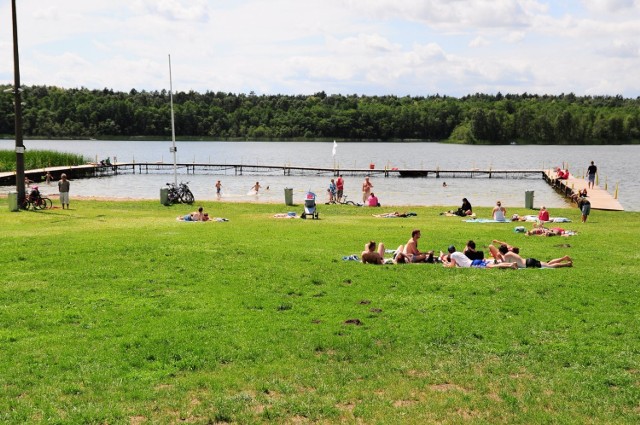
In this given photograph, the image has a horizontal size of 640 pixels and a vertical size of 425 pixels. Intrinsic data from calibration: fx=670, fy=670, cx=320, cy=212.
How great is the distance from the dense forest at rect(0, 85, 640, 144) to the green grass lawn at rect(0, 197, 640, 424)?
6048 inches

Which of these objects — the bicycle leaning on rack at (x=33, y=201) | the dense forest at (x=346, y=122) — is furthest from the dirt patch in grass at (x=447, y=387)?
the dense forest at (x=346, y=122)

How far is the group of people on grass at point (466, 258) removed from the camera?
16.1 meters

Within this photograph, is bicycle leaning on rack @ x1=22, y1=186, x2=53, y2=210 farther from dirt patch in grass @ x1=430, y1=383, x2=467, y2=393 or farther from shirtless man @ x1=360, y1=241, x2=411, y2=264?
dirt patch in grass @ x1=430, y1=383, x2=467, y2=393

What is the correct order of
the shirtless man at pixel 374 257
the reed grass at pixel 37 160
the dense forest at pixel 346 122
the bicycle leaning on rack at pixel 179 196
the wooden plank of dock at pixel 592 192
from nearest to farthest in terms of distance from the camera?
the shirtless man at pixel 374 257
the wooden plank of dock at pixel 592 192
the bicycle leaning on rack at pixel 179 196
the reed grass at pixel 37 160
the dense forest at pixel 346 122

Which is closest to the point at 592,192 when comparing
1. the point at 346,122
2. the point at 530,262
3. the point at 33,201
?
the point at 530,262

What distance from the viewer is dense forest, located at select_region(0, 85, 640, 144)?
16275 cm

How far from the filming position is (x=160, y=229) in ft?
73.9

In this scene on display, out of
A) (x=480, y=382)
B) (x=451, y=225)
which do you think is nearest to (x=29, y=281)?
(x=480, y=382)

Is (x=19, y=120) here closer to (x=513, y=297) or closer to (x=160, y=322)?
(x=160, y=322)

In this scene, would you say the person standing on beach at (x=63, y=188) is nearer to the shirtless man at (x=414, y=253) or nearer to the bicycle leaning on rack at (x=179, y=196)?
the bicycle leaning on rack at (x=179, y=196)

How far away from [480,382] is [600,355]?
2214mm

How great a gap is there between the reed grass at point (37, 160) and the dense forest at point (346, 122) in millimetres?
96882

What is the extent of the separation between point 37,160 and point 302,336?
211ft

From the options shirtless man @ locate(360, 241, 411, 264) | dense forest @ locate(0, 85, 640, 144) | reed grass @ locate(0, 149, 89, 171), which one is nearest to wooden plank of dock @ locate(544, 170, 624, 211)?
shirtless man @ locate(360, 241, 411, 264)
